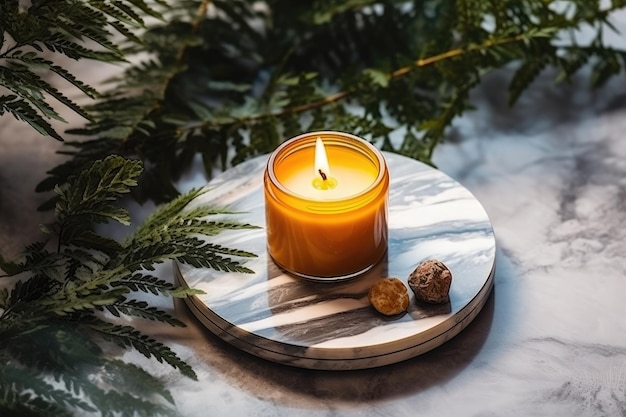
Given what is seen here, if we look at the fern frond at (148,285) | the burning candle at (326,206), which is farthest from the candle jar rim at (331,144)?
the fern frond at (148,285)

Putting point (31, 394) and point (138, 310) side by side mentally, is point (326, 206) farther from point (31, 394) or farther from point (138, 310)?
point (31, 394)

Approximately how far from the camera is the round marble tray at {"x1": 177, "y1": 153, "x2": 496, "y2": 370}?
76 cm

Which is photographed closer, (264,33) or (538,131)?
(538,131)

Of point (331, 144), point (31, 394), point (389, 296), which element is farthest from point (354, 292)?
point (31, 394)

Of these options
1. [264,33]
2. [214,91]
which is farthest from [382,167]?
[264,33]

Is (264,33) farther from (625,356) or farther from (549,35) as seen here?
(625,356)

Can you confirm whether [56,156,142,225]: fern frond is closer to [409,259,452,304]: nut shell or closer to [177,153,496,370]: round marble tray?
[177,153,496,370]: round marble tray

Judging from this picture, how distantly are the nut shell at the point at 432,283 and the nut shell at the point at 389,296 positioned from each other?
0.04ft

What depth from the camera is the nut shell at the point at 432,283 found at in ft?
2.56

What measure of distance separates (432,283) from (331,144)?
7.4 inches

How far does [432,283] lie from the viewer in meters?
0.78

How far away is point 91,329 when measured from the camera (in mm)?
774

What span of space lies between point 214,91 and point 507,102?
401 mm

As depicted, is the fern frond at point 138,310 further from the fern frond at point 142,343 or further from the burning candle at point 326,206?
the burning candle at point 326,206
